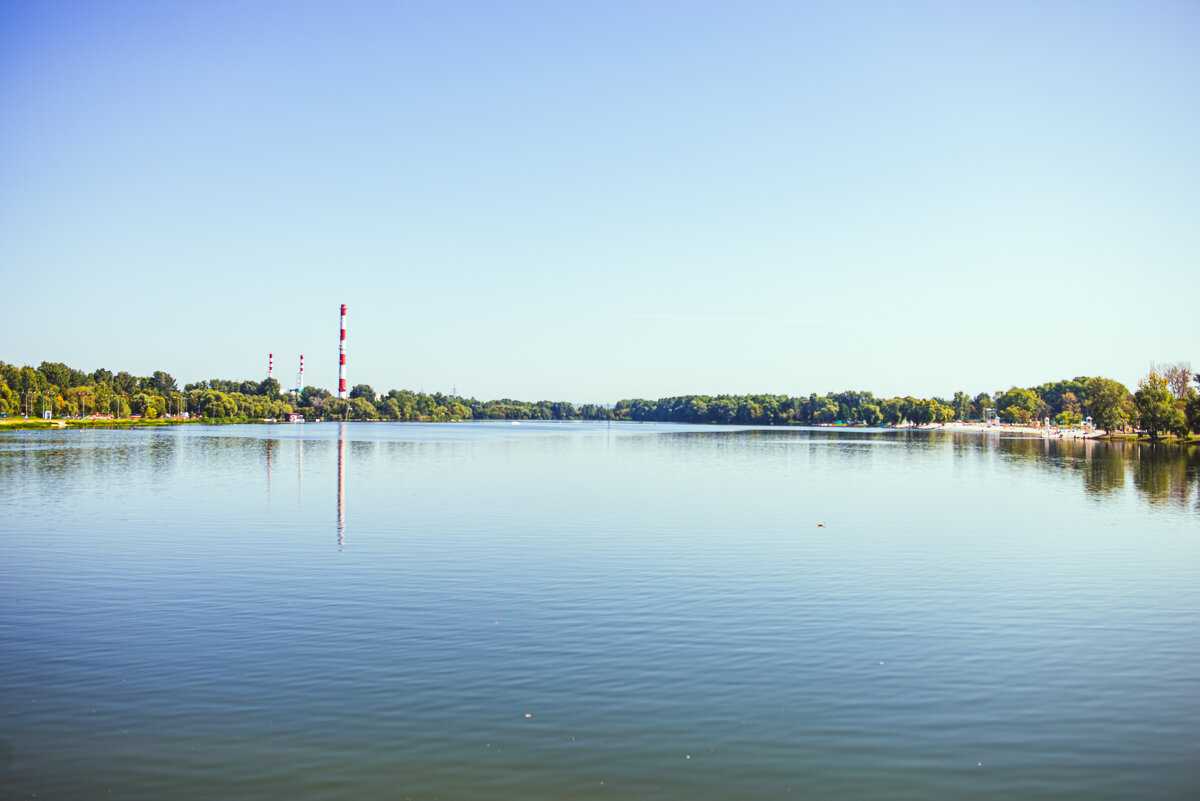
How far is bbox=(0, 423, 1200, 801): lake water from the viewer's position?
28.3 feet

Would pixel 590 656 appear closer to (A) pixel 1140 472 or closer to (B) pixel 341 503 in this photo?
(B) pixel 341 503

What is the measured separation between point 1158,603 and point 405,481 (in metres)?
32.8

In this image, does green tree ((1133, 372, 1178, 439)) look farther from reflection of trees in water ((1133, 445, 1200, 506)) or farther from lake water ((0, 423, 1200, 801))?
lake water ((0, 423, 1200, 801))

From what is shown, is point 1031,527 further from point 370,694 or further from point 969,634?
point 370,694

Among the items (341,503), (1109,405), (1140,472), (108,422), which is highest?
(1109,405)

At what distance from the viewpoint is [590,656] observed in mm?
12398

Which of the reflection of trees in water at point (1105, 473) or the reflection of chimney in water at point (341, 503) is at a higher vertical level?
the reflection of chimney in water at point (341, 503)

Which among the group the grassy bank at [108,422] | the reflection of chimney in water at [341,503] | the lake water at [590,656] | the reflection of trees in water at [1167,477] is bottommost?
the reflection of trees in water at [1167,477]

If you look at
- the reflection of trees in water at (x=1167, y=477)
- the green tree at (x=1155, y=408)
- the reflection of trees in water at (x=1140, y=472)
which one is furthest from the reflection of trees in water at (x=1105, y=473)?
the green tree at (x=1155, y=408)

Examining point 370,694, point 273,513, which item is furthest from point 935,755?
point 273,513

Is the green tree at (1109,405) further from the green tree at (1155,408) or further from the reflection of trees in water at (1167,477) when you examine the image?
the reflection of trees in water at (1167,477)

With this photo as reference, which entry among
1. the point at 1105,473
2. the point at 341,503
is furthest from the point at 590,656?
the point at 1105,473

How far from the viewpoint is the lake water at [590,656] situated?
Answer: 339 inches

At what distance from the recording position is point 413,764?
8.62 m
